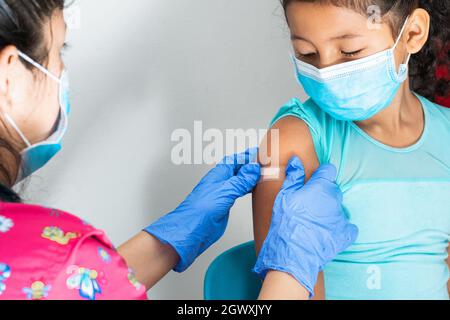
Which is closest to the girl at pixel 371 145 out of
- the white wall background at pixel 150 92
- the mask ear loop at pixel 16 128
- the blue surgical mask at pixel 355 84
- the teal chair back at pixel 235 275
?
the blue surgical mask at pixel 355 84

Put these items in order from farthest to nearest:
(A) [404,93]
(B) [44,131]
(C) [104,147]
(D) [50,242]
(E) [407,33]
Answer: (C) [104,147]
(A) [404,93]
(E) [407,33]
(B) [44,131]
(D) [50,242]

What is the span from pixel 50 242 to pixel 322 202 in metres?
0.64

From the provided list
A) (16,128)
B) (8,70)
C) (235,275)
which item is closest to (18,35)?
(8,70)

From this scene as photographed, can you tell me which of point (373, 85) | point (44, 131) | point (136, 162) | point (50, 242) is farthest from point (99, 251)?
point (136, 162)

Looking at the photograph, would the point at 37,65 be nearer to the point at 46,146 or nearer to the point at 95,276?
the point at 46,146

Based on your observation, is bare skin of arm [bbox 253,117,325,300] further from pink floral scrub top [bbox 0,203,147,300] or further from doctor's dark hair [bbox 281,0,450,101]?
pink floral scrub top [bbox 0,203,147,300]

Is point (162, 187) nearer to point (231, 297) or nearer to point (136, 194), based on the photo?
point (136, 194)

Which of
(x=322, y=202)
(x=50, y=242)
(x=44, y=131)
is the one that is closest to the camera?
(x=50, y=242)

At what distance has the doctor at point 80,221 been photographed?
102 cm

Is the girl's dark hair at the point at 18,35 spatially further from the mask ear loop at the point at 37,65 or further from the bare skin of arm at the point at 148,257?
the bare skin of arm at the point at 148,257

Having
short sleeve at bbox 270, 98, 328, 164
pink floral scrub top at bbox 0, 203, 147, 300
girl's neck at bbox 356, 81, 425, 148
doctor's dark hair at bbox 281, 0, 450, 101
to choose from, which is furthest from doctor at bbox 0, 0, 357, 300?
doctor's dark hair at bbox 281, 0, 450, 101

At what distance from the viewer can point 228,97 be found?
2.11 metres

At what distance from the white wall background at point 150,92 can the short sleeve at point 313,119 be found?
1.57 feet

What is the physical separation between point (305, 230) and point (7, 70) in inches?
26.6
